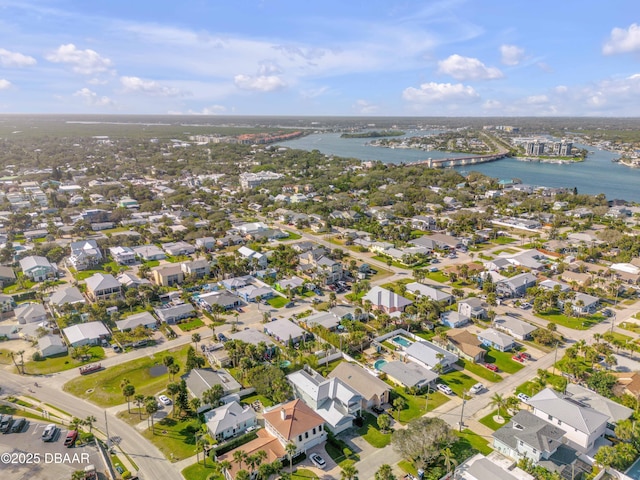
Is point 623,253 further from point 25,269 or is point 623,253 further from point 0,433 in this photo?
point 25,269

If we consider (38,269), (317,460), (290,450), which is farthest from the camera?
(38,269)

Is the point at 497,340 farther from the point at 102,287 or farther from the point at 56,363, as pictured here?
the point at 102,287

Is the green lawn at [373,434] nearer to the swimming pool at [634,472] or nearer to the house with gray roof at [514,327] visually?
the swimming pool at [634,472]

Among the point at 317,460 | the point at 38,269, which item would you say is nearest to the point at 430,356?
the point at 317,460

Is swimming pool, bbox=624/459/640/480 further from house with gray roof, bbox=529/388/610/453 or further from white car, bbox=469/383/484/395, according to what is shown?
white car, bbox=469/383/484/395

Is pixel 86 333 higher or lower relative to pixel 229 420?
higher

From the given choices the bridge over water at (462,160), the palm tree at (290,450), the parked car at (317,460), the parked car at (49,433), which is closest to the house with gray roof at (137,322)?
the parked car at (49,433)

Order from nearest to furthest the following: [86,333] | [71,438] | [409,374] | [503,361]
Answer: [71,438] < [409,374] < [503,361] < [86,333]
